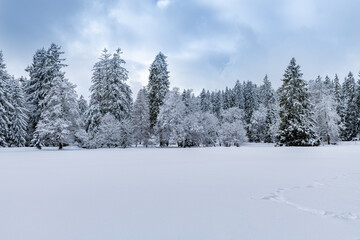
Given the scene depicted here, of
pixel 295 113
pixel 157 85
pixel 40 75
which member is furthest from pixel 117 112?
pixel 295 113

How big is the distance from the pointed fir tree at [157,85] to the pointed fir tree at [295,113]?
15.8 metres

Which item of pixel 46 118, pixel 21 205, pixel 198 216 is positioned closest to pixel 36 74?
pixel 46 118

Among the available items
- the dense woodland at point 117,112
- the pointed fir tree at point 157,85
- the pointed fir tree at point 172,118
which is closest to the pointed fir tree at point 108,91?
the dense woodland at point 117,112

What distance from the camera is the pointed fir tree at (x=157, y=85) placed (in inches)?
1305

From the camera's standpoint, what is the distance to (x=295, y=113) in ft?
96.1

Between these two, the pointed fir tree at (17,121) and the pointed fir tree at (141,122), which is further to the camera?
the pointed fir tree at (141,122)

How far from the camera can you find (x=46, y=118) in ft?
80.2

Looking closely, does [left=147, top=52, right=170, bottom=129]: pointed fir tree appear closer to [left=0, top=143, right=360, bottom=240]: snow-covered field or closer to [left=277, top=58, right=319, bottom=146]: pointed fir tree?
[left=277, top=58, right=319, bottom=146]: pointed fir tree

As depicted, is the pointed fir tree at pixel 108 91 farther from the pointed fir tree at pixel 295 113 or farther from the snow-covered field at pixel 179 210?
the snow-covered field at pixel 179 210

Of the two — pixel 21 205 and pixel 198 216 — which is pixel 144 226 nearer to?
pixel 198 216

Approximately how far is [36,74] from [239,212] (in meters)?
34.9

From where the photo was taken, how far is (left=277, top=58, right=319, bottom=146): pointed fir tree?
28.6 metres

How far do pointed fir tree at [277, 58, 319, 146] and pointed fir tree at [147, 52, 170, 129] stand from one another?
1579 centimetres

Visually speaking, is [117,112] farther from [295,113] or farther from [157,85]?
[295,113]
